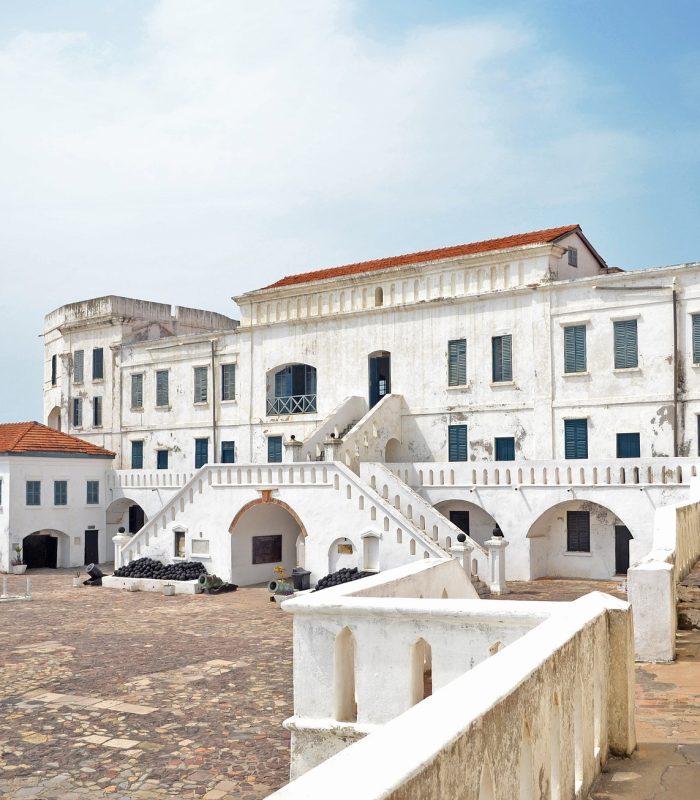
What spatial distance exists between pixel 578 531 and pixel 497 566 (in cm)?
424

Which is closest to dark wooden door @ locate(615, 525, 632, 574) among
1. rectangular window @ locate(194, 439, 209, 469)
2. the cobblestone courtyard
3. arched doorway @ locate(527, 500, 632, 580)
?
arched doorway @ locate(527, 500, 632, 580)

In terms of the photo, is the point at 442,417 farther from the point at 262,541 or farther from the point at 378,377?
the point at 262,541

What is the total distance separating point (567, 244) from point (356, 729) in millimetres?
25789

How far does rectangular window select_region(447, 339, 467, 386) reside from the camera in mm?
30891

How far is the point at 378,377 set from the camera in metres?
33.4

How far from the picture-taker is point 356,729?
712 cm

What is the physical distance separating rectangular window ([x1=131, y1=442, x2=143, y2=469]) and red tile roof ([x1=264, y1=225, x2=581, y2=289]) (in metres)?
10.2

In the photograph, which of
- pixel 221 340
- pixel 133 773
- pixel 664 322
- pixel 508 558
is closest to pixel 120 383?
pixel 221 340

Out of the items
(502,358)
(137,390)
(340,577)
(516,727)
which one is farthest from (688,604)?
(137,390)

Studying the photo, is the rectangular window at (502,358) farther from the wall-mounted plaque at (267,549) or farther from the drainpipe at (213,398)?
the drainpipe at (213,398)

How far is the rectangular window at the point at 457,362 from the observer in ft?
101

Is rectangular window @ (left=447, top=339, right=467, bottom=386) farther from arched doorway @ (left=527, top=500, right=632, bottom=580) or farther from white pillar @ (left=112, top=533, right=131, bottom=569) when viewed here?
white pillar @ (left=112, top=533, right=131, bottom=569)

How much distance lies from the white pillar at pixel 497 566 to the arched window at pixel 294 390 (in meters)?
11.6

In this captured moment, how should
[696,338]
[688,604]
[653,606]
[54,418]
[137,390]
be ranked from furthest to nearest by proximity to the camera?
[54,418]
[137,390]
[696,338]
[688,604]
[653,606]
